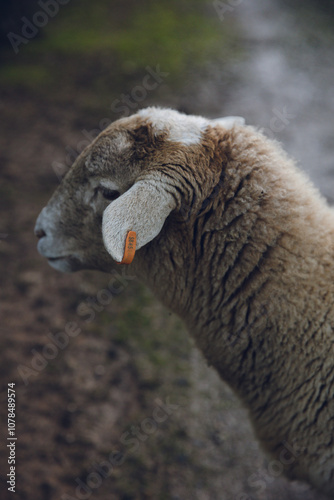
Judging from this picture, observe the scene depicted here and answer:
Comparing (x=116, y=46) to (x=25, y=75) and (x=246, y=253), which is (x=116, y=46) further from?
(x=246, y=253)

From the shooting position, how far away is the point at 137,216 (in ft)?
7.71

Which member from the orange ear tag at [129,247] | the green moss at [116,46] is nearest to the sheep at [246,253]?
Result: the orange ear tag at [129,247]

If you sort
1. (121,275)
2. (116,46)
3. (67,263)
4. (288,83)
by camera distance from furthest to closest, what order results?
(116,46)
(288,83)
(121,275)
(67,263)

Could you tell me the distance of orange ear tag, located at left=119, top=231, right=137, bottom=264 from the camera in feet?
7.47

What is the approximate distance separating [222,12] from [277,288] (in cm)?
1168

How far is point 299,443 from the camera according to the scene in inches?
→ 115

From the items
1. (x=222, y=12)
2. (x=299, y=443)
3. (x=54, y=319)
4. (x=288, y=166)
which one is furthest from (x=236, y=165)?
(x=222, y=12)

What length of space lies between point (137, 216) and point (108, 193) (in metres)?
0.71

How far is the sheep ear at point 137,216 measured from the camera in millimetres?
2295

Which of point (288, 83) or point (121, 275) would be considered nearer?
point (121, 275)

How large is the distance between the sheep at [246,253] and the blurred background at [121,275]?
2.54 feet

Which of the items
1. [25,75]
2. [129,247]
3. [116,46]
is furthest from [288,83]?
[129,247]

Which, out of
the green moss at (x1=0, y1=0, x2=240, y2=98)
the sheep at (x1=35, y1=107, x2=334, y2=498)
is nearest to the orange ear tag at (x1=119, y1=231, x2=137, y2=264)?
the sheep at (x1=35, y1=107, x2=334, y2=498)

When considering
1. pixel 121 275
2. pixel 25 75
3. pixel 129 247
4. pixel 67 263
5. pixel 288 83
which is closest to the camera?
pixel 129 247
